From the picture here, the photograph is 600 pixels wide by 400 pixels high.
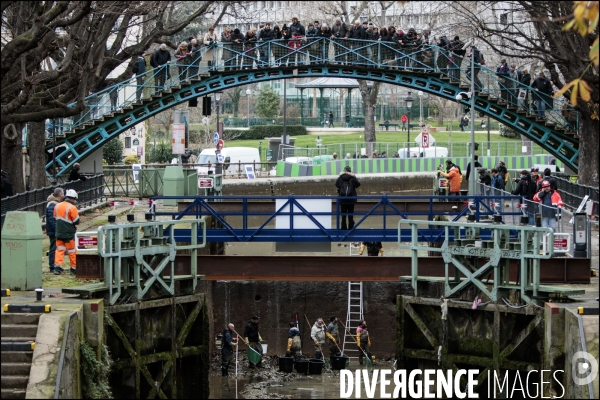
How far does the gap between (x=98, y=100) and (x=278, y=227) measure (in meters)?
19.3

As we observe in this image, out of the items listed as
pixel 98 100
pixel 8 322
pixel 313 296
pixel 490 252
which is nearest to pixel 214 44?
pixel 98 100

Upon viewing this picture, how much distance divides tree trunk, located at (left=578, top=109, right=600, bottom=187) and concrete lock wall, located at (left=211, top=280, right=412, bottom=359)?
1173 cm

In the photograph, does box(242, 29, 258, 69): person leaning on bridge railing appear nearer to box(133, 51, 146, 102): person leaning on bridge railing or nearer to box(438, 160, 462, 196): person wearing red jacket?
box(133, 51, 146, 102): person leaning on bridge railing

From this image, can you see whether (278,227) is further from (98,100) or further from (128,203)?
(98,100)

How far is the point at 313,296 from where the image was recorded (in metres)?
32.2

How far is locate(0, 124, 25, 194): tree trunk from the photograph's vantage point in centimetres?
3569

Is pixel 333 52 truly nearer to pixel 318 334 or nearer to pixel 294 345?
pixel 318 334

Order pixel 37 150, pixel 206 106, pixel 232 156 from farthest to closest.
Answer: pixel 232 156
pixel 206 106
pixel 37 150

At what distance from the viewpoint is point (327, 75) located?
1802 inches

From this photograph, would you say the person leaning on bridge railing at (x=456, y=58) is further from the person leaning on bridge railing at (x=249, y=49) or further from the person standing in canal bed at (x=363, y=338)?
the person standing in canal bed at (x=363, y=338)

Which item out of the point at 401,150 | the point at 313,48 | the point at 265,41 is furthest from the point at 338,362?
the point at 401,150

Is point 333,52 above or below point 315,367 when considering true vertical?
above

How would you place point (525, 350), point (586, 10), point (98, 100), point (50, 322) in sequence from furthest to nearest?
point (98, 100) < point (525, 350) < point (50, 322) < point (586, 10)
